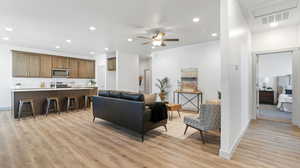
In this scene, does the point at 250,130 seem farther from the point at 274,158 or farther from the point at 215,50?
the point at 215,50

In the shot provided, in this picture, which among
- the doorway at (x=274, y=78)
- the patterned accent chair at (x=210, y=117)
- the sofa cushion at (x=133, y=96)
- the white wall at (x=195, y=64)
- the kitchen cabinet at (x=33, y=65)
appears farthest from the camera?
the doorway at (x=274, y=78)

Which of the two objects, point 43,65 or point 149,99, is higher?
point 43,65

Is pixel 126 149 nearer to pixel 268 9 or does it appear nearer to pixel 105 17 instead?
pixel 105 17

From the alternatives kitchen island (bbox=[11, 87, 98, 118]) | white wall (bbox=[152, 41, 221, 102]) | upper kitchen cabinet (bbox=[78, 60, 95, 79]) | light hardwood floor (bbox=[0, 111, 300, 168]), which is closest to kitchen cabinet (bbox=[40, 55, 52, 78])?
upper kitchen cabinet (bbox=[78, 60, 95, 79])

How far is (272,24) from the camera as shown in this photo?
396 cm

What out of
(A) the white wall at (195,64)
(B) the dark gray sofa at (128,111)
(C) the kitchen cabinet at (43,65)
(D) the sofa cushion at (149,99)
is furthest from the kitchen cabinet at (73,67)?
(D) the sofa cushion at (149,99)

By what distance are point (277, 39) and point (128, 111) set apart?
4812 millimetres

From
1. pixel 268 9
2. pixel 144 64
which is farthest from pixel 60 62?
pixel 268 9

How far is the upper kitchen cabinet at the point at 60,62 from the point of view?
6.96 metres

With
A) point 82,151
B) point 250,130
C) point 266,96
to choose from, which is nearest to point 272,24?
point 250,130

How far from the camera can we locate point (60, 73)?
23.6 feet

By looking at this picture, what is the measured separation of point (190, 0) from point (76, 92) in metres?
5.31

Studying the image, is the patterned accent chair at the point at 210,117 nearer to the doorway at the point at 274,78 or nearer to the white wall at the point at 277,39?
the white wall at the point at 277,39

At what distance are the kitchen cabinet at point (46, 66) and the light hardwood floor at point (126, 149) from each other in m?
3.61
